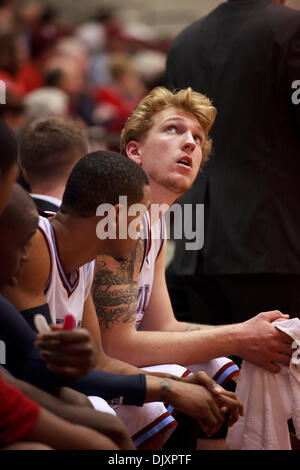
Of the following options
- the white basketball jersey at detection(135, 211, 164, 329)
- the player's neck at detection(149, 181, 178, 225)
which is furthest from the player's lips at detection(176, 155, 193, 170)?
the white basketball jersey at detection(135, 211, 164, 329)

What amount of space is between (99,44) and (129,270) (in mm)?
8323

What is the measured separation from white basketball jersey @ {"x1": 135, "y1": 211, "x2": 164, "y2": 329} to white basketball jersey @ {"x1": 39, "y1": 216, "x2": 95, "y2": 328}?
363 mm

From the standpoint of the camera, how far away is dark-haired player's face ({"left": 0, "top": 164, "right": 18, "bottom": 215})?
153 centimetres

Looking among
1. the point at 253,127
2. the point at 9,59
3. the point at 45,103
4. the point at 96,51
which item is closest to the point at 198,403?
the point at 253,127

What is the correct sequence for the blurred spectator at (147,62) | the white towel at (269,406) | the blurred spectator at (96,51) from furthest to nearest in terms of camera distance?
the blurred spectator at (96,51) < the blurred spectator at (147,62) < the white towel at (269,406)

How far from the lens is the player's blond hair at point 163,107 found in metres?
2.44

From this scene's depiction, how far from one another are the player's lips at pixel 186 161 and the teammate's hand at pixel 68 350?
989mm

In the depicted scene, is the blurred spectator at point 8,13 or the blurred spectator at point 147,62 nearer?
the blurred spectator at point 8,13

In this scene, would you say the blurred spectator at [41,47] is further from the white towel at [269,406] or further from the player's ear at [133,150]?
the white towel at [269,406]

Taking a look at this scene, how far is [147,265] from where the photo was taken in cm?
243

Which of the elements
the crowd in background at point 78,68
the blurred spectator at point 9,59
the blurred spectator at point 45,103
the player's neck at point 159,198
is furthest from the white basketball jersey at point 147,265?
the blurred spectator at point 9,59

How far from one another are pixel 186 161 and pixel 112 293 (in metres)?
0.52
